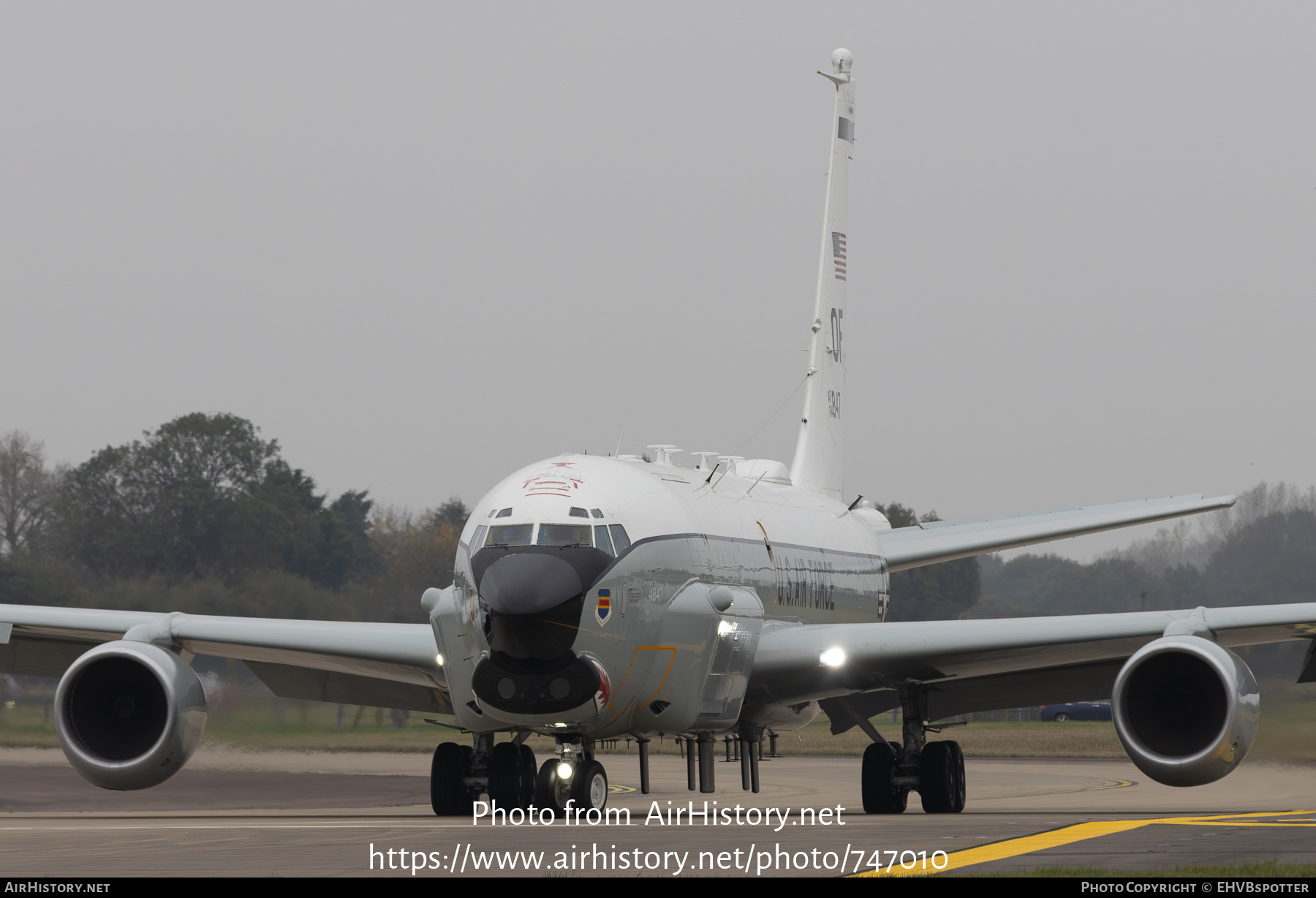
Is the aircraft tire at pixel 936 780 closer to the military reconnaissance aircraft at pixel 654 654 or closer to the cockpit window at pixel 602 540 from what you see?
the military reconnaissance aircraft at pixel 654 654

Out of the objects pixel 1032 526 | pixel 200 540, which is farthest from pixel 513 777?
pixel 200 540

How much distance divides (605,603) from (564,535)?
0.79 meters

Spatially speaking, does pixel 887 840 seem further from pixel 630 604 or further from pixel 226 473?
pixel 226 473

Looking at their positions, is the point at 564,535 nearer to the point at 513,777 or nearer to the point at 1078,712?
the point at 513,777

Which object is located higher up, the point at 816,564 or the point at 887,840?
the point at 816,564

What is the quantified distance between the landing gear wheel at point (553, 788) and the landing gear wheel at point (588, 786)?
8 cm

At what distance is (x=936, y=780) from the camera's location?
2130 cm

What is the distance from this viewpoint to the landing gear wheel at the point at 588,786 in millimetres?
18125

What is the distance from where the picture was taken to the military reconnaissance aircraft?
16.7 metres

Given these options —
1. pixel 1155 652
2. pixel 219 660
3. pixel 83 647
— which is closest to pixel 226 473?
pixel 219 660

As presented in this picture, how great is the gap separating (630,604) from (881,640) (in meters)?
3.53

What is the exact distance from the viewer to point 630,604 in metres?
17.5

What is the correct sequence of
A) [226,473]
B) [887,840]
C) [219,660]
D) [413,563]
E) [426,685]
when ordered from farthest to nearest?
[226,473]
[413,563]
[219,660]
[426,685]
[887,840]

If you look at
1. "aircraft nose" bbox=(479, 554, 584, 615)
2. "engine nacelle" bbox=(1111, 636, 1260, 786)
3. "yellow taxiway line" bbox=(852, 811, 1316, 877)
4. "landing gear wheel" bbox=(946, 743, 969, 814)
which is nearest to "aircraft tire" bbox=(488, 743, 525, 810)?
"aircraft nose" bbox=(479, 554, 584, 615)
